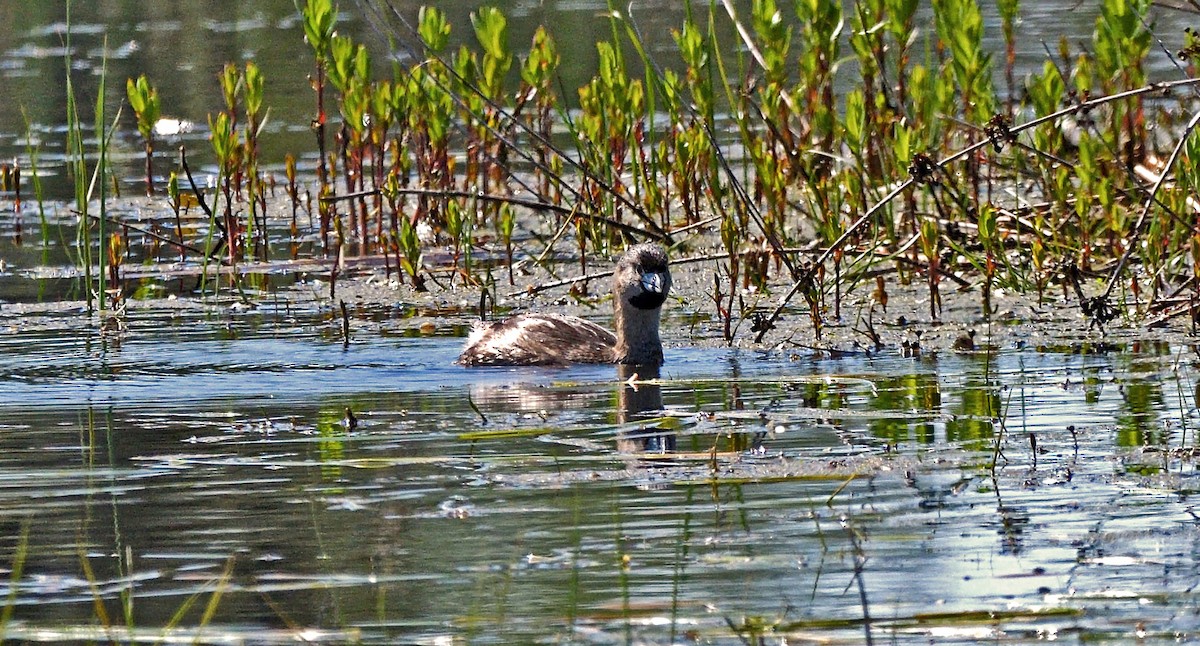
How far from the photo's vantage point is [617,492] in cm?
580

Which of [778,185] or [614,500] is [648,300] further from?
[614,500]

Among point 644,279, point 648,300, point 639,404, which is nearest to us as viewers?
point 639,404

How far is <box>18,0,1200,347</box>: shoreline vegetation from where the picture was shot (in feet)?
30.6

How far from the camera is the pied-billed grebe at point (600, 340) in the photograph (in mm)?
9086

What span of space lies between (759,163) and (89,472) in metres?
4.45

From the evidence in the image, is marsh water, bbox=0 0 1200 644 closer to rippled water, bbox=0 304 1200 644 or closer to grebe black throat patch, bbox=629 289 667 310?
rippled water, bbox=0 304 1200 644

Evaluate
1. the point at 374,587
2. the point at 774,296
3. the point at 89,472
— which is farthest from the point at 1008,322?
the point at 374,587

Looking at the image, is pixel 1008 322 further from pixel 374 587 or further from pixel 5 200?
pixel 5 200

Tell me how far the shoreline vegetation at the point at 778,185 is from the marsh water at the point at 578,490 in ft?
2.13

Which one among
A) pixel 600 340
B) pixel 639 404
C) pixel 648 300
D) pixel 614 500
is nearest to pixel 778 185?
pixel 600 340

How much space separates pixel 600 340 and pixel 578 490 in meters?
3.65

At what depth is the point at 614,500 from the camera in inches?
224

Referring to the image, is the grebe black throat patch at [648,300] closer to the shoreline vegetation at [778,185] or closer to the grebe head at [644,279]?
the grebe head at [644,279]

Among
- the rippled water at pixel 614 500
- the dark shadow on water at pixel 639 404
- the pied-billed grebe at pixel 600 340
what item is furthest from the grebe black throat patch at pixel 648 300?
the rippled water at pixel 614 500
